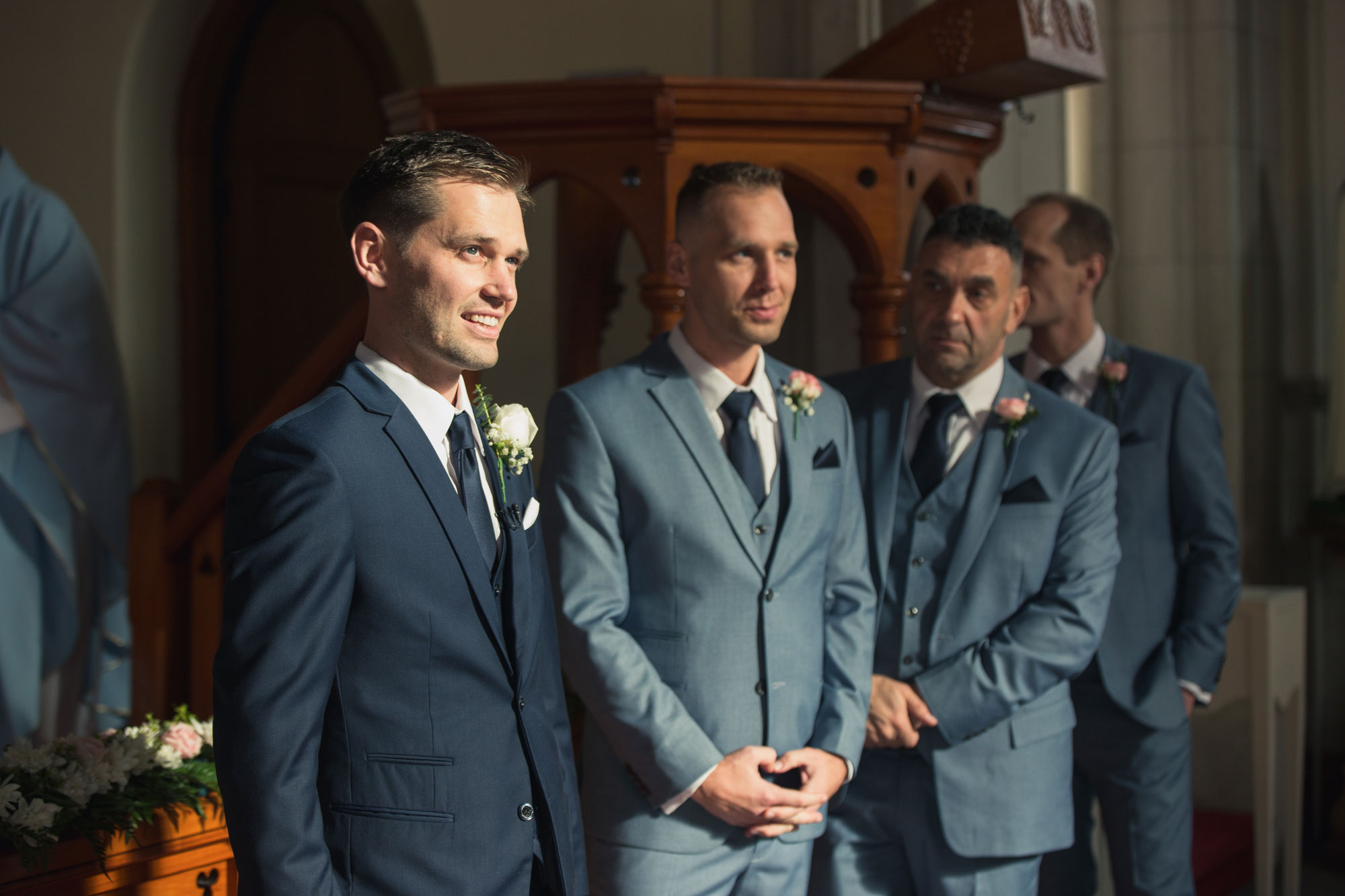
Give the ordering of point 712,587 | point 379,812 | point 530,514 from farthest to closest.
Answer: point 712,587 → point 530,514 → point 379,812

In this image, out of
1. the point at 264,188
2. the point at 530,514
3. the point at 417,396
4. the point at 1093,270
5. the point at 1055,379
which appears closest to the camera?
the point at 417,396

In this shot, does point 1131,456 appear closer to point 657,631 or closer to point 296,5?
point 657,631

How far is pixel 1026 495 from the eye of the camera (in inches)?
103

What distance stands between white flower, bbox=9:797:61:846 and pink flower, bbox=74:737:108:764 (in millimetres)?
153

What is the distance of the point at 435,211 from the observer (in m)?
1.61

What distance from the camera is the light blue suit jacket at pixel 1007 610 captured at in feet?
8.23

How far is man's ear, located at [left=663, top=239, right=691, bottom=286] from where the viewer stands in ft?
8.04

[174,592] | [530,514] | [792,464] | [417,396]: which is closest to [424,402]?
[417,396]

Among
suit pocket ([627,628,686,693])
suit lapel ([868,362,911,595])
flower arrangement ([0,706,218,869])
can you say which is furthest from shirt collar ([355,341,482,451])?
suit lapel ([868,362,911,595])

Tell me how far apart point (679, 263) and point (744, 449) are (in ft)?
1.29

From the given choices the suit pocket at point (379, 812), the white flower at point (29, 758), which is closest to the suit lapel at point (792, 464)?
the suit pocket at point (379, 812)

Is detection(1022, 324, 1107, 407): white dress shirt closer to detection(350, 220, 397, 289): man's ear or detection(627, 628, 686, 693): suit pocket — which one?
detection(627, 628, 686, 693): suit pocket

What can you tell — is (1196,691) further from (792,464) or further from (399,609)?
(399,609)

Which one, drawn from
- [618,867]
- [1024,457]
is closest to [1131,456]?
[1024,457]
